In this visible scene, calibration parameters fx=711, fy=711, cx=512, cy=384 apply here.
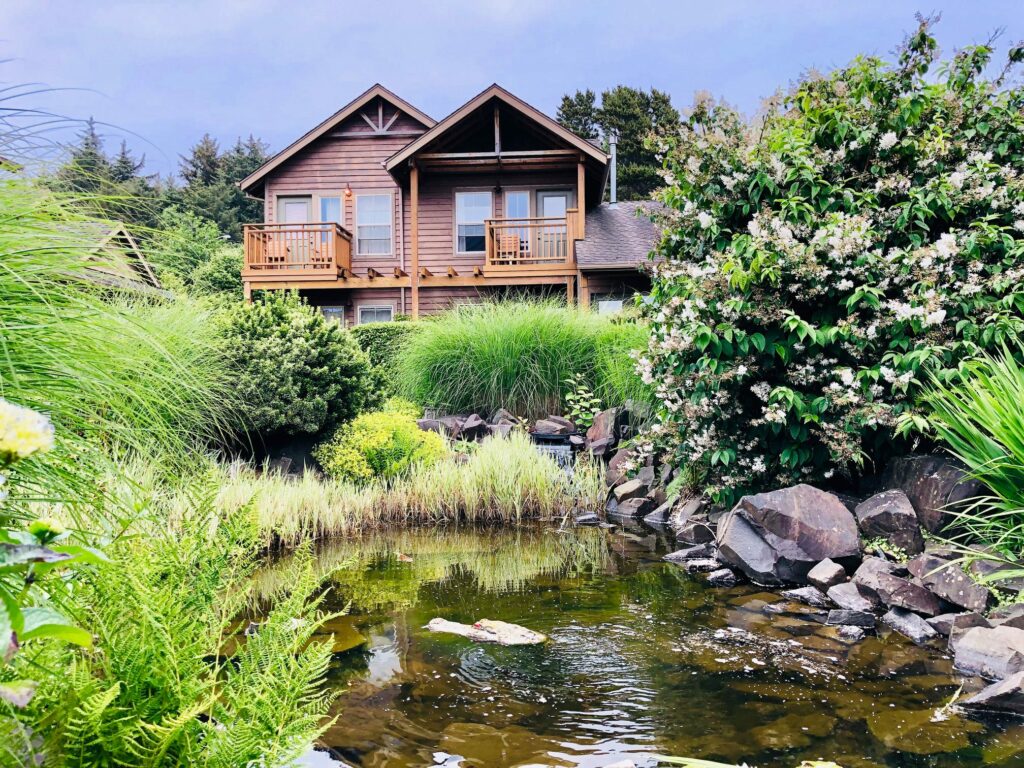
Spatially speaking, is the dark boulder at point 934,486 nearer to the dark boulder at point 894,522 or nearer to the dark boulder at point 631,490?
the dark boulder at point 894,522

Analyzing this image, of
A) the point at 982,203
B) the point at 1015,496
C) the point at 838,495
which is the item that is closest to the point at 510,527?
the point at 838,495

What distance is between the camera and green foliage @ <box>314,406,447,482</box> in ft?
24.5

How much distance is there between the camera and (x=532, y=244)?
58.1ft

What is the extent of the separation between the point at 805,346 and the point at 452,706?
3.48 metres

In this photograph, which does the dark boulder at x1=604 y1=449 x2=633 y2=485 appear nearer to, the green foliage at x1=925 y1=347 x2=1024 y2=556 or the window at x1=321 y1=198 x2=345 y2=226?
the green foliage at x1=925 y1=347 x2=1024 y2=556

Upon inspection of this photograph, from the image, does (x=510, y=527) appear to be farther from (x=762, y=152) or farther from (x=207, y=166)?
(x=207, y=166)

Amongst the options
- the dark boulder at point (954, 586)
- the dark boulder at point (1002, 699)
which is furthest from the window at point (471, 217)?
the dark boulder at point (1002, 699)

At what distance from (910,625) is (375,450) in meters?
5.22

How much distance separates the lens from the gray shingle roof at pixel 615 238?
1689 centimetres

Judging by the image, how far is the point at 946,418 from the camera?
4406 millimetres

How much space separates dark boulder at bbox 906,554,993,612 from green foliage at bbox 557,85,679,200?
3015 cm

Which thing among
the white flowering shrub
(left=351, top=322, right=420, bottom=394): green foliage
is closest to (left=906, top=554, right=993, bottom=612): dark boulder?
the white flowering shrub

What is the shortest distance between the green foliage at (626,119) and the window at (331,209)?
1679 centimetres

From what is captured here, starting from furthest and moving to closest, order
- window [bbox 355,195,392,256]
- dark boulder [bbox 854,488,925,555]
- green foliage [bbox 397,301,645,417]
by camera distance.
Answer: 1. window [bbox 355,195,392,256]
2. green foliage [bbox 397,301,645,417]
3. dark boulder [bbox 854,488,925,555]
